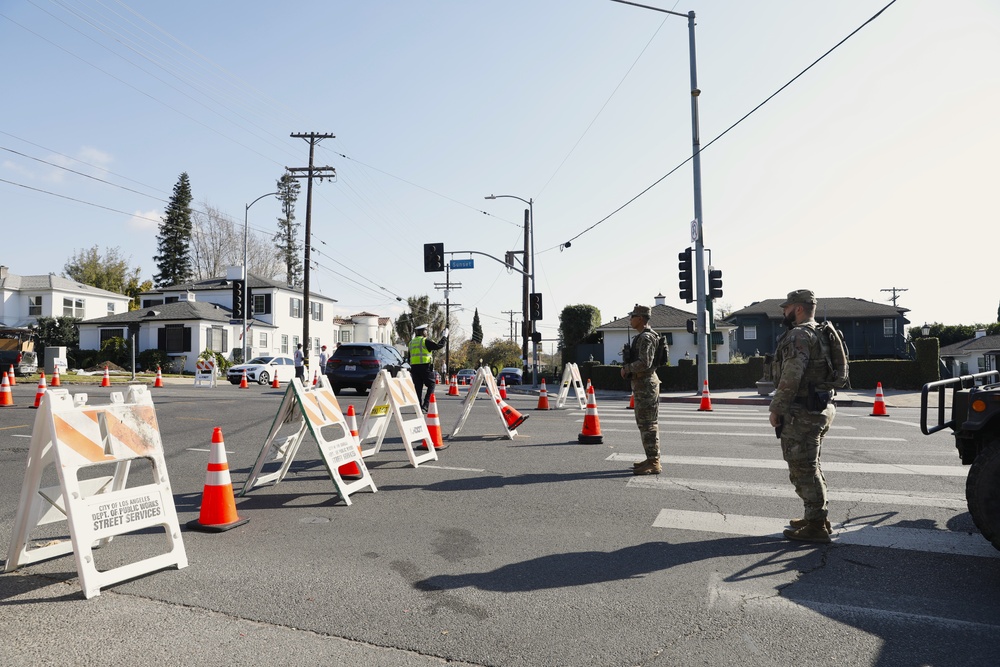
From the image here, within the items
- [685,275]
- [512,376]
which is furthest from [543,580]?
[512,376]

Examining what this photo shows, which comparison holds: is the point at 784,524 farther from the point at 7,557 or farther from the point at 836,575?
the point at 7,557

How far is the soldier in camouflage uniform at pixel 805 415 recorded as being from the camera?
5066 mm

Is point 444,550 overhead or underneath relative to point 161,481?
underneath

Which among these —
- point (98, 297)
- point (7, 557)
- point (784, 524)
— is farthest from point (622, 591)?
point (98, 297)

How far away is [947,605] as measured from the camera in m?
3.78

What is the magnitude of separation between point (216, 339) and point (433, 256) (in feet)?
77.3

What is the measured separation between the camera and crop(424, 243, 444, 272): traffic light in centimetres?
2681

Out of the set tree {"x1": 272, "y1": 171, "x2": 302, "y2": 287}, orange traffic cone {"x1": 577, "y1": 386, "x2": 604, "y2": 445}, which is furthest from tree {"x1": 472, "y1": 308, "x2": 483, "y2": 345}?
orange traffic cone {"x1": 577, "y1": 386, "x2": 604, "y2": 445}

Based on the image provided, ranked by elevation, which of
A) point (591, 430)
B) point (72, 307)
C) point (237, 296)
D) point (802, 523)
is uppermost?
point (72, 307)

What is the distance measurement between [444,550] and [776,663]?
240 centimetres

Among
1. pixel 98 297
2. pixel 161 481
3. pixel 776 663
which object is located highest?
pixel 98 297

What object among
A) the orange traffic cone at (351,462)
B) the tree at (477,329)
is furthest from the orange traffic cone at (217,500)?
the tree at (477,329)

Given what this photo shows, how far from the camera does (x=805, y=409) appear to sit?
518cm

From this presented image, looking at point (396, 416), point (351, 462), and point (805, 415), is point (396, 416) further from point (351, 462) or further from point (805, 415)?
point (805, 415)
